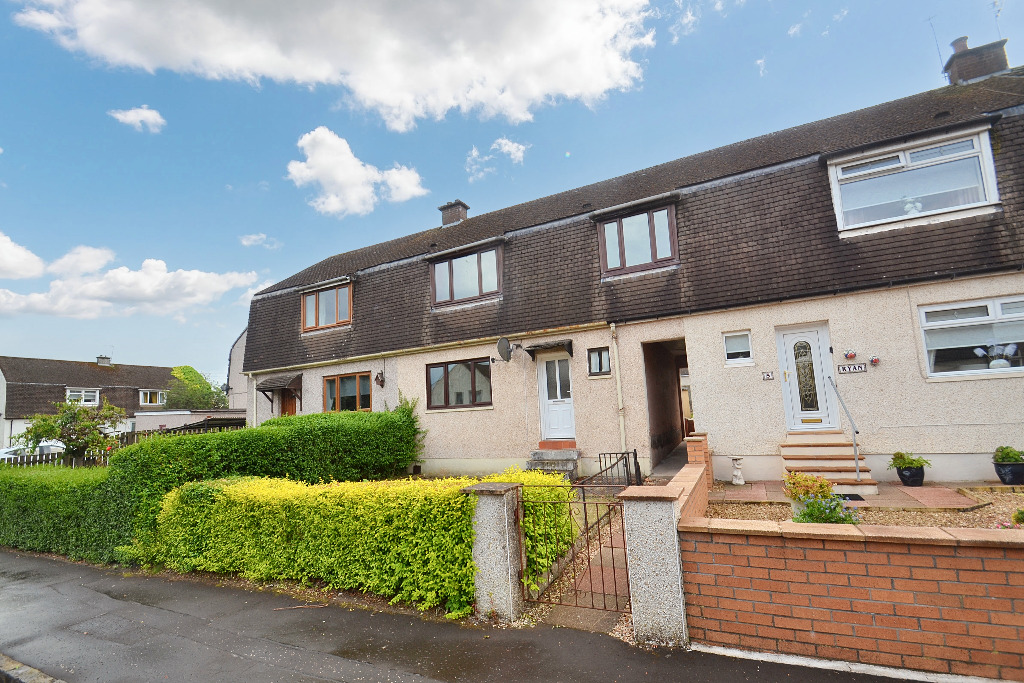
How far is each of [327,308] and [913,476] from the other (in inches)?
628

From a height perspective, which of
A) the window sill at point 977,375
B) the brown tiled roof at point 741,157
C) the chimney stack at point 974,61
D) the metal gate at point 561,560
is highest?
the chimney stack at point 974,61

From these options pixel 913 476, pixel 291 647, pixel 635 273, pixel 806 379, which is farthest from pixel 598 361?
pixel 291 647

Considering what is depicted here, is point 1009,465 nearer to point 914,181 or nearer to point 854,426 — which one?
point 854,426

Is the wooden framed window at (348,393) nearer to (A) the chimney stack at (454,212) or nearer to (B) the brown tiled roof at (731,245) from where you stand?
(B) the brown tiled roof at (731,245)

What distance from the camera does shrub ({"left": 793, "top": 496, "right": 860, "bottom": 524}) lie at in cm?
370

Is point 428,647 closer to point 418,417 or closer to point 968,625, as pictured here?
point 968,625

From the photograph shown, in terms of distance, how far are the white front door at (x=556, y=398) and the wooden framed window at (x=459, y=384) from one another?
1623mm

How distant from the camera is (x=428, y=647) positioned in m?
3.95

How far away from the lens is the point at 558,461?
10.9 meters

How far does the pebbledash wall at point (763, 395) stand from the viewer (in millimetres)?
7855

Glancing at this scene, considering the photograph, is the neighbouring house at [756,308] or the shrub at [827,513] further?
the neighbouring house at [756,308]

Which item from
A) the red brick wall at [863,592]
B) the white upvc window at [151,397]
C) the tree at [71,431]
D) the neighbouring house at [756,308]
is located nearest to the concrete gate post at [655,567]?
the red brick wall at [863,592]

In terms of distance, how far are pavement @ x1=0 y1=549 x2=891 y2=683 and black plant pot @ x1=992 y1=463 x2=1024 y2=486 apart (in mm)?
6788

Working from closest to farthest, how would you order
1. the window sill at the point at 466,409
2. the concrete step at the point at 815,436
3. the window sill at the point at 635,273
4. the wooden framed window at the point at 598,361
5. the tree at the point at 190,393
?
the concrete step at the point at 815,436, the window sill at the point at 635,273, the wooden framed window at the point at 598,361, the window sill at the point at 466,409, the tree at the point at 190,393
